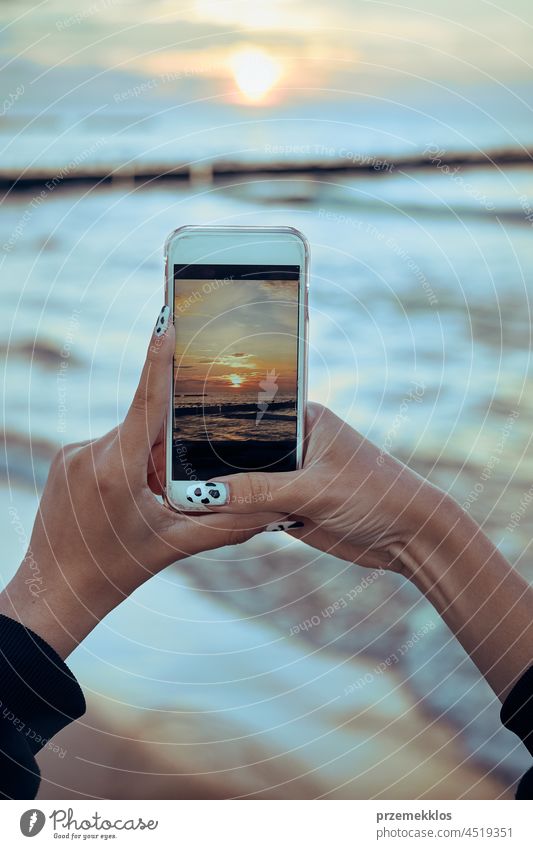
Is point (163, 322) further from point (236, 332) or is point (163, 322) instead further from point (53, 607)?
point (53, 607)

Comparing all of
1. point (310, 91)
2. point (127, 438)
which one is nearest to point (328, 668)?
point (127, 438)

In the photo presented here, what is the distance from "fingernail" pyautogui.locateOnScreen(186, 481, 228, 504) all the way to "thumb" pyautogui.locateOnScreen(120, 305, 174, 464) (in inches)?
1.1

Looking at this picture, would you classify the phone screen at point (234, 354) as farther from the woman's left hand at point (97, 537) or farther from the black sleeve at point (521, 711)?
the black sleeve at point (521, 711)

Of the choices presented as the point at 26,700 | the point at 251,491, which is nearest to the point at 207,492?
the point at 251,491

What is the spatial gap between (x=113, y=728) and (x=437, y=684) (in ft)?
0.55

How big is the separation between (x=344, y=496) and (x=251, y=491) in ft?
0.15

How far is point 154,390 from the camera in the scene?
48cm

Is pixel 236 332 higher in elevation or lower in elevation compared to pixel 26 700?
higher

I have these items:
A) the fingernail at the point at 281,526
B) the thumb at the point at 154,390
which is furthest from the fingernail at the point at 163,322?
the fingernail at the point at 281,526

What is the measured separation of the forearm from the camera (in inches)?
20.1

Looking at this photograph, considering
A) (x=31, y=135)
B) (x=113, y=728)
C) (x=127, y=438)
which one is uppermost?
(x=31, y=135)

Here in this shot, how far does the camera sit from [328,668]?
544 millimetres

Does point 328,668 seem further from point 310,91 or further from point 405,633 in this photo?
point 310,91

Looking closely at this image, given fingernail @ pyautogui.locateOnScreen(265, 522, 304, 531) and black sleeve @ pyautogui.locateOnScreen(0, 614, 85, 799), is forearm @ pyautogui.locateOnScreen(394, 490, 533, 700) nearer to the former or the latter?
fingernail @ pyautogui.locateOnScreen(265, 522, 304, 531)
